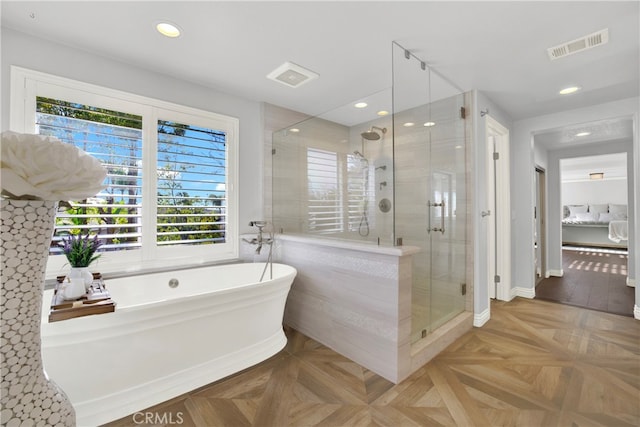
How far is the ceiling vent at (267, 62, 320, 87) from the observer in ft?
8.22

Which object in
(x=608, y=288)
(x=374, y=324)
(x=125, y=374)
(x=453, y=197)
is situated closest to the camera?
(x=125, y=374)

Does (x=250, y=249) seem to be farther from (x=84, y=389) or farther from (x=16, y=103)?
(x=16, y=103)

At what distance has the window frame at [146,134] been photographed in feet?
6.71

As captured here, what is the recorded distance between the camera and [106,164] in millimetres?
2354

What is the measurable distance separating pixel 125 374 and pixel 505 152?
4.45 m

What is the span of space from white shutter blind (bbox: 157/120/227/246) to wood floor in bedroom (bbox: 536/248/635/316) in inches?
170

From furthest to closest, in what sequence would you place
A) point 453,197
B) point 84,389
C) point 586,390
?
point 453,197 → point 586,390 → point 84,389

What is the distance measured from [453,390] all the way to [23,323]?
2.22 meters

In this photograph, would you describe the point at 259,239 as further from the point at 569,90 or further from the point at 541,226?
the point at 541,226

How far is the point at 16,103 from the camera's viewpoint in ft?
6.57

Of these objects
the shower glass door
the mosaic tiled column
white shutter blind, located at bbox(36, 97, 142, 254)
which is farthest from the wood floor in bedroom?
white shutter blind, located at bbox(36, 97, 142, 254)

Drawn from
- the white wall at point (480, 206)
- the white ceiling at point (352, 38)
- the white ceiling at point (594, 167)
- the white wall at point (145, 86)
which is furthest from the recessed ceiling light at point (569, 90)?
the white ceiling at point (594, 167)

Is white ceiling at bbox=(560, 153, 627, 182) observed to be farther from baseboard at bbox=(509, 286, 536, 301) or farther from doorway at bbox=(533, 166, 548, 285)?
baseboard at bbox=(509, 286, 536, 301)

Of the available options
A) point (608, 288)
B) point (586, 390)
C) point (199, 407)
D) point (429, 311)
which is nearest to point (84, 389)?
point (199, 407)
